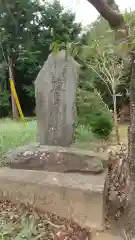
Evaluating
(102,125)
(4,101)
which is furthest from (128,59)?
(4,101)

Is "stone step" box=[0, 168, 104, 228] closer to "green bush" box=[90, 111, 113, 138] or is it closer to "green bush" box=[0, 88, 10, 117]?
"green bush" box=[90, 111, 113, 138]

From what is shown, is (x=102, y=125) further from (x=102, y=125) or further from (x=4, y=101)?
(x=4, y=101)

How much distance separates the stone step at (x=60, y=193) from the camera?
2.53m

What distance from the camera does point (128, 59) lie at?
234 cm

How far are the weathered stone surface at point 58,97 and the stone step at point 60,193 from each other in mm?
647

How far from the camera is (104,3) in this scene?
2.06 metres

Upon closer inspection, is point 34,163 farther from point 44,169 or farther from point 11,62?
point 11,62

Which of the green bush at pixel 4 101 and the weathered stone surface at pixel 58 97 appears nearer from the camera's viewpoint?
the weathered stone surface at pixel 58 97

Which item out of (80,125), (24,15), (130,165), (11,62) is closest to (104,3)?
(130,165)

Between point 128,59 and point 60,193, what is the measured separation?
1336 mm

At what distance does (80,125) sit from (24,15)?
5126 millimetres

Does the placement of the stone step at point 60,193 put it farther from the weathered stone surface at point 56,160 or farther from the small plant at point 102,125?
the small plant at point 102,125

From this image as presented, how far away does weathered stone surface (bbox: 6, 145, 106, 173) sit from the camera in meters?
2.90

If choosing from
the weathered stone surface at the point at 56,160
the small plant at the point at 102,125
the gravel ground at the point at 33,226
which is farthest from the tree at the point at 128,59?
the small plant at the point at 102,125
